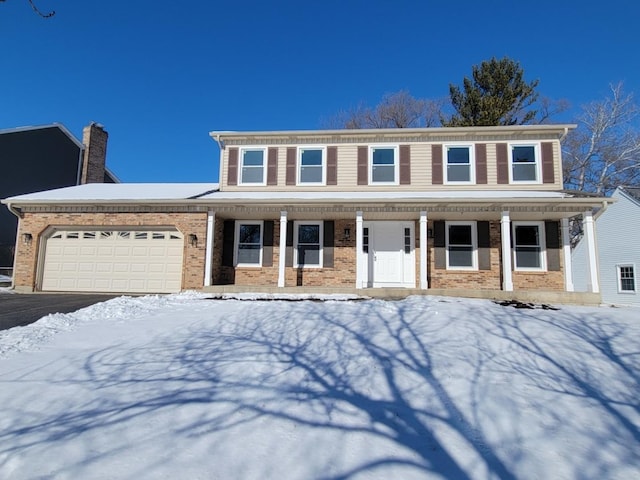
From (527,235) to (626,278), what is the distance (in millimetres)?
8381

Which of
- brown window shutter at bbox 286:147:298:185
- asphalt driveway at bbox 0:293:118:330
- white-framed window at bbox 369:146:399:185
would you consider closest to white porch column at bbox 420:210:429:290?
white-framed window at bbox 369:146:399:185

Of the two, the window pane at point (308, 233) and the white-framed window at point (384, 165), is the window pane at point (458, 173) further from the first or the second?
the window pane at point (308, 233)

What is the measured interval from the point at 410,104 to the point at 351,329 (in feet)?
75.2

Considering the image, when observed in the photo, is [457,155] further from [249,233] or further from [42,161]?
[42,161]

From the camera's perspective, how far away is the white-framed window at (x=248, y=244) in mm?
11961

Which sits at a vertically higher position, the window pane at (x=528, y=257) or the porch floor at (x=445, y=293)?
the window pane at (x=528, y=257)

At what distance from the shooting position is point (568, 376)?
167 inches

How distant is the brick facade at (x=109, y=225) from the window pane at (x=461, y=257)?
7407mm

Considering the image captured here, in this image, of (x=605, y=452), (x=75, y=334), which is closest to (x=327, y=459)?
(x=605, y=452)

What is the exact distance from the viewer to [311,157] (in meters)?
12.5

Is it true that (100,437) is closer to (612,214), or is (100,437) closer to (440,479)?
(440,479)

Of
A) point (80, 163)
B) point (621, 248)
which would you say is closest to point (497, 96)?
point (621, 248)

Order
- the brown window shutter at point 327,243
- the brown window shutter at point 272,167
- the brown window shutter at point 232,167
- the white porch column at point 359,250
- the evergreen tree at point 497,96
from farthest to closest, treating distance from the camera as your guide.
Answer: the evergreen tree at point 497,96 → the brown window shutter at point 232,167 → the brown window shutter at point 272,167 → the brown window shutter at point 327,243 → the white porch column at point 359,250

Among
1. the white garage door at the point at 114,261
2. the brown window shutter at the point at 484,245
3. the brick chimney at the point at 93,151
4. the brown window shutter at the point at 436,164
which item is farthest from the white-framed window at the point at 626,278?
the brick chimney at the point at 93,151
